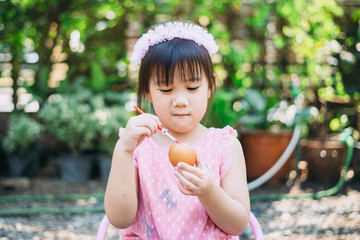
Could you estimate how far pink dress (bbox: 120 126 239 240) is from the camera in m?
1.27

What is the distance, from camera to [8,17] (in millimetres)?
3904

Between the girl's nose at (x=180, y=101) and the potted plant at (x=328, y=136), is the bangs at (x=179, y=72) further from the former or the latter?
the potted plant at (x=328, y=136)

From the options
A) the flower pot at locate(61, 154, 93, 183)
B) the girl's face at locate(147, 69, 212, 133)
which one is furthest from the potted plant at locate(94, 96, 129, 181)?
the girl's face at locate(147, 69, 212, 133)

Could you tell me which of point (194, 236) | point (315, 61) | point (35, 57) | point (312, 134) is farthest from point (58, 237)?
point (315, 61)

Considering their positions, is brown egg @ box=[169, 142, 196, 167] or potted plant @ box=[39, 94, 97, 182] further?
potted plant @ box=[39, 94, 97, 182]

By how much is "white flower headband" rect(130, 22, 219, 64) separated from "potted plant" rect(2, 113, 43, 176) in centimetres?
286

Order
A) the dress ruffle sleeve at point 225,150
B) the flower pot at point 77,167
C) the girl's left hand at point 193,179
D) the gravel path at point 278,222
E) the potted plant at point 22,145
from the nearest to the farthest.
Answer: the girl's left hand at point 193,179 < the dress ruffle sleeve at point 225,150 < the gravel path at point 278,222 < the potted plant at point 22,145 < the flower pot at point 77,167

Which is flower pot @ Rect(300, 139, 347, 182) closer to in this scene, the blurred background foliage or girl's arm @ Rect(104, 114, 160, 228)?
the blurred background foliage

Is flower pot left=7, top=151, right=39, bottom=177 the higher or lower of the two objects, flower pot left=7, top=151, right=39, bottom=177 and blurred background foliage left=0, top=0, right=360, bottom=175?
the lower

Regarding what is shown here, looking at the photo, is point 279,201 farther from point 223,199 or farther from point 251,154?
point 223,199

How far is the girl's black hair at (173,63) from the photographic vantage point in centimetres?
126

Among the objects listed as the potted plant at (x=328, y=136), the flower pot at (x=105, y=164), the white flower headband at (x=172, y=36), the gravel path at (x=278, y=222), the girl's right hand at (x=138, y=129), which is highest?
the white flower headband at (x=172, y=36)

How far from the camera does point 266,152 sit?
398 cm

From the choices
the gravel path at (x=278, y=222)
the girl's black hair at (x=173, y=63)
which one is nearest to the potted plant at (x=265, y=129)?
the gravel path at (x=278, y=222)
